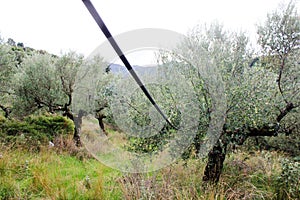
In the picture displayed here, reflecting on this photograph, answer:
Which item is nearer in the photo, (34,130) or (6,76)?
(34,130)

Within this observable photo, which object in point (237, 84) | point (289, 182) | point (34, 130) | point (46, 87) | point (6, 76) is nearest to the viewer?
point (289, 182)

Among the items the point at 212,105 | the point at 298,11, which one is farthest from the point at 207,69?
the point at 298,11

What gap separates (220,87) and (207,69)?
37 cm

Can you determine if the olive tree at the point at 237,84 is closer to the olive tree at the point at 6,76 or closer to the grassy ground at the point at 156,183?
the grassy ground at the point at 156,183

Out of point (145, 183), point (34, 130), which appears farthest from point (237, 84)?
point (34, 130)

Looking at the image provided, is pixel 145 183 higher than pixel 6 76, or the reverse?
pixel 6 76

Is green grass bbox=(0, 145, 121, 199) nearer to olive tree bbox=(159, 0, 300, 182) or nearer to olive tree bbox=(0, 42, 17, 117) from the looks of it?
olive tree bbox=(159, 0, 300, 182)

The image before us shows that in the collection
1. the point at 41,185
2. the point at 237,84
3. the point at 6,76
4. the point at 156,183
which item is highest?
the point at 6,76

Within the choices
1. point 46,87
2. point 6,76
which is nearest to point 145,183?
point 46,87

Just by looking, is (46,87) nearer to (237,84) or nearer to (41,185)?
(41,185)

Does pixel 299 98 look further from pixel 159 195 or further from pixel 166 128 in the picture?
pixel 159 195

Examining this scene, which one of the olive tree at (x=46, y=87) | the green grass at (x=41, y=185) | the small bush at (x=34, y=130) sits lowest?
the green grass at (x=41, y=185)

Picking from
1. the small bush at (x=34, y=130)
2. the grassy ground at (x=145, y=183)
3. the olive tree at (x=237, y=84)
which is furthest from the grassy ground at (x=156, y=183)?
the small bush at (x=34, y=130)

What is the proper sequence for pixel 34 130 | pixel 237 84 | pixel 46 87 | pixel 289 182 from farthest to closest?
1. pixel 46 87
2. pixel 34 130
3. pixel 237 84
4. pixel 289 182
